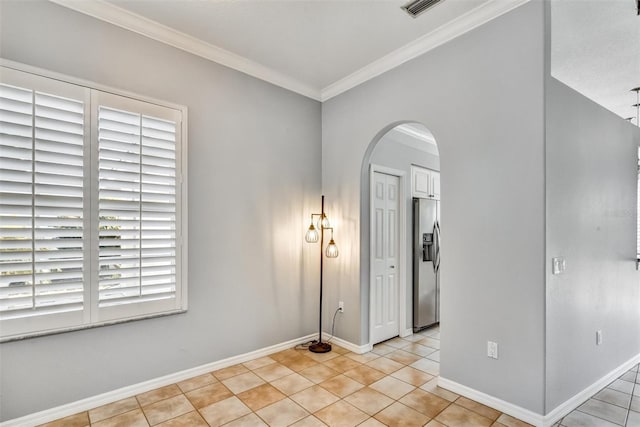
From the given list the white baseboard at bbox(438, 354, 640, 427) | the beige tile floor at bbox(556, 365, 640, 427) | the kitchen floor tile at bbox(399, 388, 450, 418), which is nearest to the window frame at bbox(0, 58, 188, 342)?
the kitchen floor tile at bbox(399, 388, 450, 418)

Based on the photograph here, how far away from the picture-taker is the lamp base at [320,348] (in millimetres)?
3611

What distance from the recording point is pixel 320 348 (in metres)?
3.65

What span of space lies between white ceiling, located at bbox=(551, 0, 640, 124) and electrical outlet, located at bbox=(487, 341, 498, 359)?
2607 mm

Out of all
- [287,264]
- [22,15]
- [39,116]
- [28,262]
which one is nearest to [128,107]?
[39,116]

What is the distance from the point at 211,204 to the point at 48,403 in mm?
1844

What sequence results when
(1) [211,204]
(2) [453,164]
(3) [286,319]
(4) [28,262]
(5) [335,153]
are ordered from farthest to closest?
(5) [335,153] < (3) [286,319] < (1) [211,204] < (2) [453,164] < (4) [28,262]

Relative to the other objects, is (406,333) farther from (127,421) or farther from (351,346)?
(127,421)

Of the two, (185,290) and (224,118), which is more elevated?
(224,118)

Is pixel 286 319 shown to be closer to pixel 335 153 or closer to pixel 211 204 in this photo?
pixel 211 204

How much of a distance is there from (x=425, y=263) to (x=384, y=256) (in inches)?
30.7

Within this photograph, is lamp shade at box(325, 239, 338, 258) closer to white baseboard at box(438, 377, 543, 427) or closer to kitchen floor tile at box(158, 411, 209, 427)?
white baseboard at box(438, 377, 543, 427)

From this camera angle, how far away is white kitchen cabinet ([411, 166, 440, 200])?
460 centimetres

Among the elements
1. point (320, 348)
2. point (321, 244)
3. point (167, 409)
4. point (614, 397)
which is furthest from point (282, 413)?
point (614, 397)

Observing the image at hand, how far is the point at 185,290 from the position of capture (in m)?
2.91
